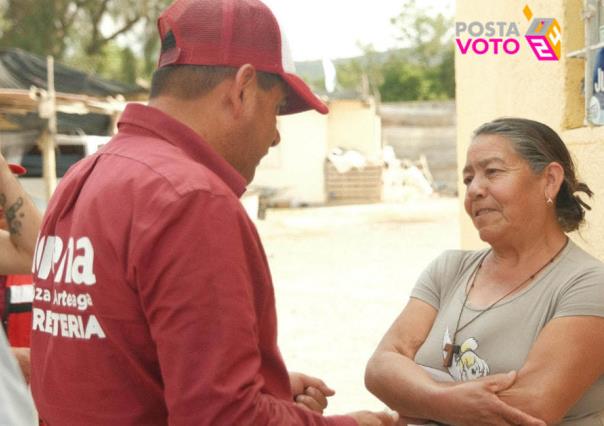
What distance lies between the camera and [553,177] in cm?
262

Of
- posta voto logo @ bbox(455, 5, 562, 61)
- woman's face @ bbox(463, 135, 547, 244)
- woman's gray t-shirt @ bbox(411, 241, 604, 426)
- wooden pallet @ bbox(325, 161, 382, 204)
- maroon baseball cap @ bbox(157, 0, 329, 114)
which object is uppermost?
posta voto logo @ bbox(455, 5, 562, 61)

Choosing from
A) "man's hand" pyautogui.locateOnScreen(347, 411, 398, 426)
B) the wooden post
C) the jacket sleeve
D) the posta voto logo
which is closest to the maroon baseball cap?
the jacket sleeve

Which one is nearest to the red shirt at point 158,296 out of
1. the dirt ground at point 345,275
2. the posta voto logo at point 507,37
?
the posta voto logo at point 507,37

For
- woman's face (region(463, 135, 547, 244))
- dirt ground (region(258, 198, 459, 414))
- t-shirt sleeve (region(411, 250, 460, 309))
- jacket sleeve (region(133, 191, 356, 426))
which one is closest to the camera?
jacket sleeve (region(133, 191, 356, 426))

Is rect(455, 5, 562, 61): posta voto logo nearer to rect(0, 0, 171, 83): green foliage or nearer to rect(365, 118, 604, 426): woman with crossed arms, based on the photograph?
Result: rect(365, 118, 604, 426): woman with crossed arms

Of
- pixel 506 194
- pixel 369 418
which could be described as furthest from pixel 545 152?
pixel 369 418

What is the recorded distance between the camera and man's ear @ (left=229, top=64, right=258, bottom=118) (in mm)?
1551

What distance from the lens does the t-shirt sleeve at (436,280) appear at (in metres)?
2.76

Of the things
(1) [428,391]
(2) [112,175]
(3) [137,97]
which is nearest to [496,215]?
(1) [428,391]

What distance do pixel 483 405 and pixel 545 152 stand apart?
0.84 metres

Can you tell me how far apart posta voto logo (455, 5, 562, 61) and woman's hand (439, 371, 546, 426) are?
2.01 meters

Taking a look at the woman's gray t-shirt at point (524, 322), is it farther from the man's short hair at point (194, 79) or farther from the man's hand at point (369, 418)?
the man's short hair at point (194, 79)

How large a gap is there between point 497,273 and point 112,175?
5.07ft

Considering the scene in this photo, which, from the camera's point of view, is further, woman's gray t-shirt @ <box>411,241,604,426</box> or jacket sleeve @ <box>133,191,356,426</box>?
woman's gray t-shirt @ <box>411,241,604,426</box>
